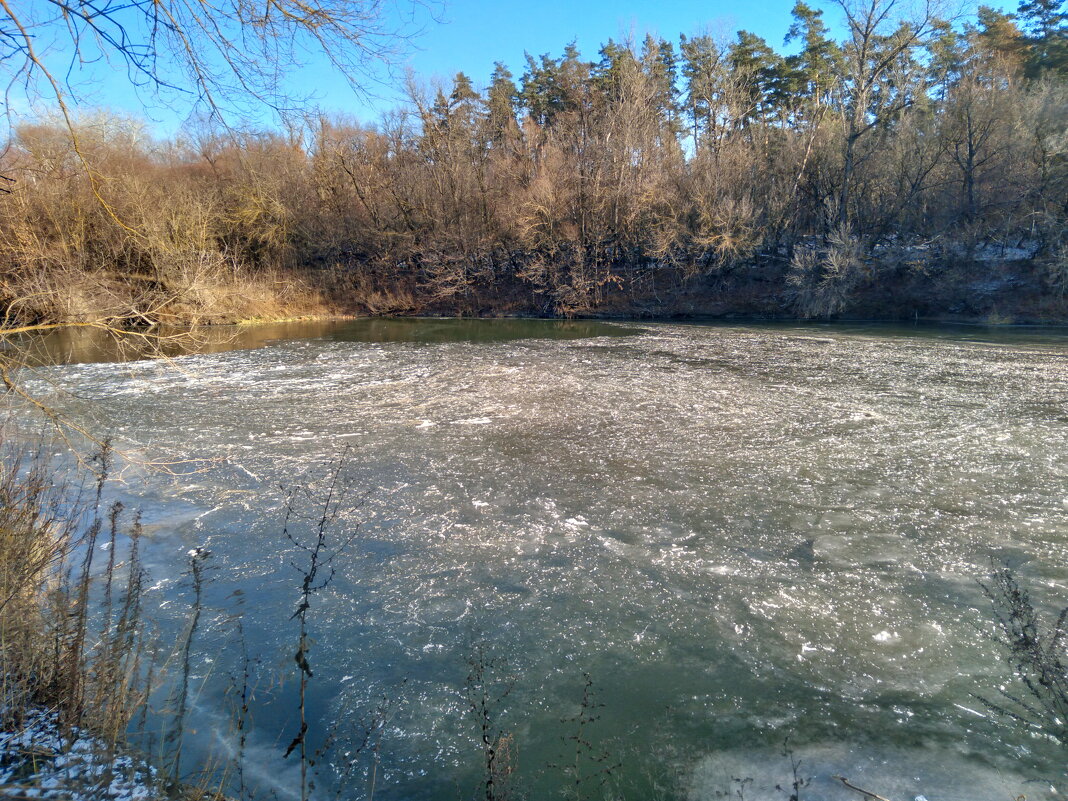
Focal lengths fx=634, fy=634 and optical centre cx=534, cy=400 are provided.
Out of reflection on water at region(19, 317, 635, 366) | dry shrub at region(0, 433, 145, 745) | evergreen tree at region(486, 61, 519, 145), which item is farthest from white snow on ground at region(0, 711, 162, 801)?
evergreen tree at region(486, 61, 519, 145)

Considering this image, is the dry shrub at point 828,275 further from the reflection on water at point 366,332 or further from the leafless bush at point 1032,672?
the leafless bush at point 1032,672

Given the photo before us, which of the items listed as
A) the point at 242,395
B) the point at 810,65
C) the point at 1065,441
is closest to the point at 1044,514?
the point at 1065,441

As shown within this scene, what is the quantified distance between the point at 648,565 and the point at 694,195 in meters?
25.9

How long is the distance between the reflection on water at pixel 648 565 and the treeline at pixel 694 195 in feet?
45.1

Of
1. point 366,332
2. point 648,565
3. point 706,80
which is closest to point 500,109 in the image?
point 706,80

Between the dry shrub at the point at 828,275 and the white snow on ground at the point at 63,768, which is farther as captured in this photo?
the dry shrub at the point at 828,275

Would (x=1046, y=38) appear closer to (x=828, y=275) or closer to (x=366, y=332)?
(x=828, y=275)

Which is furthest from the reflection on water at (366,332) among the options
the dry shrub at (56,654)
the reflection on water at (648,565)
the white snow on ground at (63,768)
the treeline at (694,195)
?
the white snow on ground at (63,768)

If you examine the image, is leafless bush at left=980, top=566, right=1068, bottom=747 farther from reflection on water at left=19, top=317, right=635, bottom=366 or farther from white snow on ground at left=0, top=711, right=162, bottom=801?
reflection on water at left=19, top=317, right=635, bottom=366

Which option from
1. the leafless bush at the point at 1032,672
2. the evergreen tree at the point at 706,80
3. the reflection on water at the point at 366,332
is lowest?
the leafless bush at the point at 1032,672

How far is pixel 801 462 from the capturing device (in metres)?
6.89

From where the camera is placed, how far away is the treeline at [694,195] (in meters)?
23.4

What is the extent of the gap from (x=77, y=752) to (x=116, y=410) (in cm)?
870

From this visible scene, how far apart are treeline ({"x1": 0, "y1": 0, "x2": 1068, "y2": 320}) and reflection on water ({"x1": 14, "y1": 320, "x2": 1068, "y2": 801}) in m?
13.7
